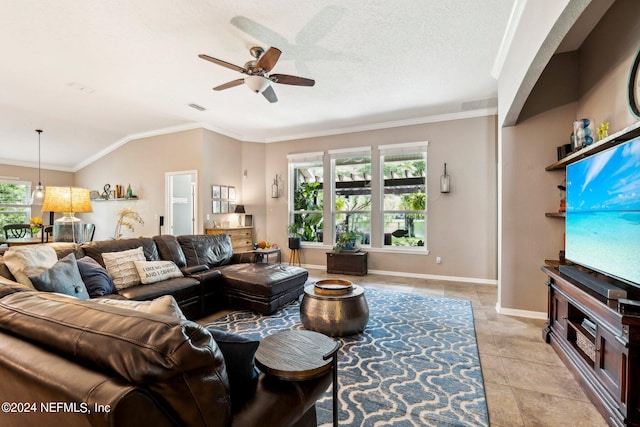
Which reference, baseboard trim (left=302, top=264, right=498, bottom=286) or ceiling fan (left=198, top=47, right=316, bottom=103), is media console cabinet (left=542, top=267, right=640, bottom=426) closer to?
baseboard trim (left=302, top=264, right=498, bottom=286)

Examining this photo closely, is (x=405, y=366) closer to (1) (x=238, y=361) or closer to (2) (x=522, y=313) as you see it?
(1) (x=238, y=361)

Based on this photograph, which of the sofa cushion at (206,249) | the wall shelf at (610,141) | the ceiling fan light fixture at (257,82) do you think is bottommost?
the sofa cushion at (206,249)

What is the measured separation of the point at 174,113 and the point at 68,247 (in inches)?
130

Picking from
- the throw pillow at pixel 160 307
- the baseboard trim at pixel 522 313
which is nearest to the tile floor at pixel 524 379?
the baseboard trim at pixel 522 313

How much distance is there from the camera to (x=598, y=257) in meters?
2.07

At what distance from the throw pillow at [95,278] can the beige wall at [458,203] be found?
4.44 m

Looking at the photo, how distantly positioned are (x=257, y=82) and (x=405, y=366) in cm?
307

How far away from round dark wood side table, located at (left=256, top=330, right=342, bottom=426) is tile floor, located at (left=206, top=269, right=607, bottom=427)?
119 centimetres

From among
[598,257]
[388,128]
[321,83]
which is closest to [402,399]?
[598,257]

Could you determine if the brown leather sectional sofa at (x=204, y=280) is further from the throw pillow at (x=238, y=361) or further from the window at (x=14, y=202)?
the window at (x=14, y=202)

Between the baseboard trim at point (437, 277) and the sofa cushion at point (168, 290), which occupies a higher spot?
the sofa cushion at point (168, 290)

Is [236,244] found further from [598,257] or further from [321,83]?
[598,257]

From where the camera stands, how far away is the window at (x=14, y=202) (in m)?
7.40

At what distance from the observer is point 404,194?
580 cm
